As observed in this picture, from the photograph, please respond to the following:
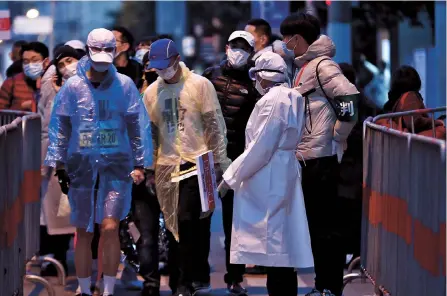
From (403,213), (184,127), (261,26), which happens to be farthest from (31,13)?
(403,213)

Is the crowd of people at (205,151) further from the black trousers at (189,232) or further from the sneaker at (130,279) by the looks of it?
the sneaker at (130,279)

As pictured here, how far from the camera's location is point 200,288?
10.8 metres

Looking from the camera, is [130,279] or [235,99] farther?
[130,279]

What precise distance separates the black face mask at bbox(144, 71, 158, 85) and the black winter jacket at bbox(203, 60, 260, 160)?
492 millimetres

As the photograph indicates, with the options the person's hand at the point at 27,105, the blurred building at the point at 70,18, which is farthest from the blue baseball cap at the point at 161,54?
the blurred building at the point at 70,18

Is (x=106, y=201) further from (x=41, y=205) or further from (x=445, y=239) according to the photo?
(x=445, y=239)

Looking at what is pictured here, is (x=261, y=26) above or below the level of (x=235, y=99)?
above

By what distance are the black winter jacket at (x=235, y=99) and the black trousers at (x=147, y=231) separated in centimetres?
81

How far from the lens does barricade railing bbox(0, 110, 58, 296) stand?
335 inches

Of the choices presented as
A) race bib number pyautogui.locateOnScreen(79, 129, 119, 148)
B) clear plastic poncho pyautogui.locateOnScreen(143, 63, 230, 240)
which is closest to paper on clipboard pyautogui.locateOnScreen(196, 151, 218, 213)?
clear plastic poncho pyautogui.locateOnScreen(143, 63, 230, 240)

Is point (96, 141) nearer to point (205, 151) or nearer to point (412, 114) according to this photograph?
point (205, 151)

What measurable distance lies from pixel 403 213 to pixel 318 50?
184cm

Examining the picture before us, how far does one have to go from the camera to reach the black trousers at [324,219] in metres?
9.44

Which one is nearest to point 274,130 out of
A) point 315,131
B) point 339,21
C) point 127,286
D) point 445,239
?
point 315,131
